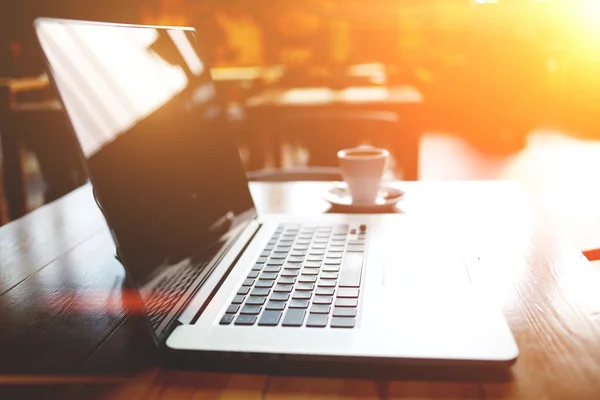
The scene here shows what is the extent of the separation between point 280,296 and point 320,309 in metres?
0.06

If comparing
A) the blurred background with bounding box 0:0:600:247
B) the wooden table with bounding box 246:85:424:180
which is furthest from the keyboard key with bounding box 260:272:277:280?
the blurred background with bounding box 0:0:600:247

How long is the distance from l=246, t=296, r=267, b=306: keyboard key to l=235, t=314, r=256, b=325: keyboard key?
1.1 inches

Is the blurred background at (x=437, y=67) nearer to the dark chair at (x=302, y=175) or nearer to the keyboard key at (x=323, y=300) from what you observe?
the dark chair at (x=302, y=175)

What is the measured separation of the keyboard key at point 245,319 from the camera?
57cm

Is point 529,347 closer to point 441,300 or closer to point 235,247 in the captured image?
point 441,300

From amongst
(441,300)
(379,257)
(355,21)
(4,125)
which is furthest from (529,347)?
(355,21)

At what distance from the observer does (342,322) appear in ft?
1.86

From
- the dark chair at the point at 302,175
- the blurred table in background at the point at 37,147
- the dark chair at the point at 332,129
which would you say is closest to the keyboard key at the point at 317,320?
the dark chair at the point at 302,175

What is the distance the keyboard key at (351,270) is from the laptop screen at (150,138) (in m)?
0.18

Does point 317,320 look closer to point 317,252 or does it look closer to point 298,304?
point 298,304

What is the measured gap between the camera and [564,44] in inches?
180

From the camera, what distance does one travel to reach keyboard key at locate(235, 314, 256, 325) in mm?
574

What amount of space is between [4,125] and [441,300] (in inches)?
107

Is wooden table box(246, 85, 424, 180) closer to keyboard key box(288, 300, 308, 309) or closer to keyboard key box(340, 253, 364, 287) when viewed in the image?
keyboard key box(340, 253, 364, 287)
